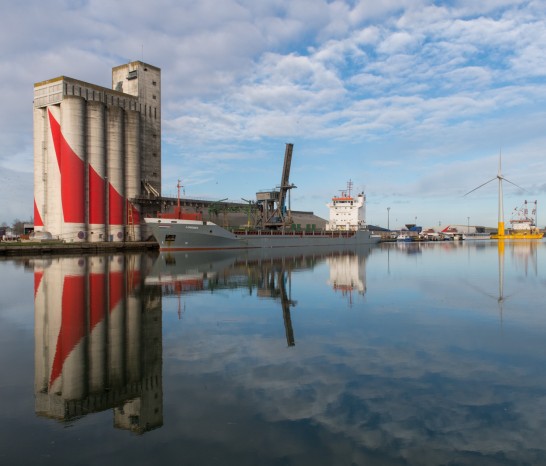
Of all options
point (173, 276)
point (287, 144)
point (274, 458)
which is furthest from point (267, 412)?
point (287, 144)

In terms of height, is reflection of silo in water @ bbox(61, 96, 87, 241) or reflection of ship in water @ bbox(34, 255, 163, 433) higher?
reflection of silo in water @ bbox(61, 96, 87, 241)

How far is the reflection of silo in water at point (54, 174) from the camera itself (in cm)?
5403

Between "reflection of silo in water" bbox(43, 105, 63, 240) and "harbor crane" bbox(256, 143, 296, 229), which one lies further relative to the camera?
"harbor crane" bbox(256, 143, 296, 229)

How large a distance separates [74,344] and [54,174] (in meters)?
53.0

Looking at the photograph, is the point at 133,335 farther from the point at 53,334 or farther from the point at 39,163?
the point at 39,163

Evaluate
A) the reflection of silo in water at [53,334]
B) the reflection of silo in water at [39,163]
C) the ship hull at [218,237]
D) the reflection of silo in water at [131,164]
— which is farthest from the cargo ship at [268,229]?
the reflection of silo in water at [53,334]

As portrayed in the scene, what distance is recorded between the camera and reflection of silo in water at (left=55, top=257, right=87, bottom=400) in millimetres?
6570

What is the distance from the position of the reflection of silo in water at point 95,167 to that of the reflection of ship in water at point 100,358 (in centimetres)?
4256

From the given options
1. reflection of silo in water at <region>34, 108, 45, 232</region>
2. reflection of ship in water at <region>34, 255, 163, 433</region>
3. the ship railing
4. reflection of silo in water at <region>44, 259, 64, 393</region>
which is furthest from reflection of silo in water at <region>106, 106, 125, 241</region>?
reflection of ship in water at <region>34, 255, 163, 433</region>

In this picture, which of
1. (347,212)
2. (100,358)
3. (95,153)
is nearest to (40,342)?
(100,358)

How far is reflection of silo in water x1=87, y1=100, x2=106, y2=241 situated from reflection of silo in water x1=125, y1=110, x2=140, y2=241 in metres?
3.99

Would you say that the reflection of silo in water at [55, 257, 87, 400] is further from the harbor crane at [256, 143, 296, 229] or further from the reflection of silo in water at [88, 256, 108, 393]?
the harbor crane at [256, 143, 296, 229]

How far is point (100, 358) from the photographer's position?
797cm

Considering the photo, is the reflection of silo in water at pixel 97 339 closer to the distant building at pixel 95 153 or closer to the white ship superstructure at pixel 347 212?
the distant building at pixel 95 153
